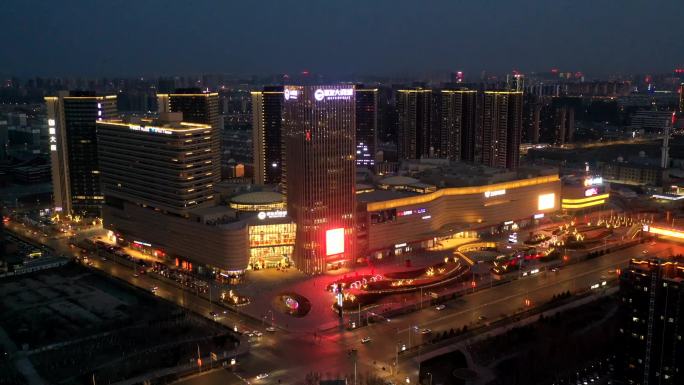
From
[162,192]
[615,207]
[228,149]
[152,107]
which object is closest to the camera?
[162,192]

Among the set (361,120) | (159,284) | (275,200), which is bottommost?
(159,284)

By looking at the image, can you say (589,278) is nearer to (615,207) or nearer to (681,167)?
(615,207)

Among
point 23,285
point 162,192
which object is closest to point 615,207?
point 162,192

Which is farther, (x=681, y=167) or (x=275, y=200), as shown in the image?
(x=681, y=167)

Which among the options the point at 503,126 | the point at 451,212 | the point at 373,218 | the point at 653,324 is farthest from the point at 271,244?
the point at 503,126

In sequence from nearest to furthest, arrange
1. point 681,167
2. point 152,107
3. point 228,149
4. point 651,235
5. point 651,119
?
point 651,235
point 681,167
point 228,149
point 152,107
point 651,119

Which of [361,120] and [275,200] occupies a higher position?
[361,120]
